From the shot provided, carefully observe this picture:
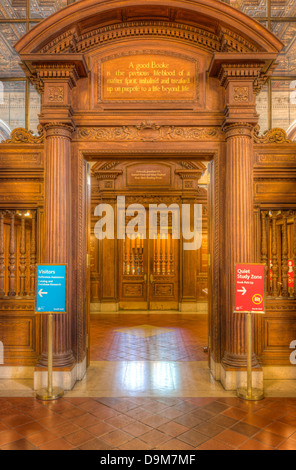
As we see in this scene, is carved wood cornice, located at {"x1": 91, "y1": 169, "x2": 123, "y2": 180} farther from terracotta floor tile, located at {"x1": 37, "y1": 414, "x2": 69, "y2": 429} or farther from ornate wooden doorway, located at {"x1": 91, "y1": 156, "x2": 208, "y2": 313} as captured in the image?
terracotta floor tile, located at {"x1": 37, "y1": 414, "x2": 69, "y2": 429}

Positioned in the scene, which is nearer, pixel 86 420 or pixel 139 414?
pixel 86 420

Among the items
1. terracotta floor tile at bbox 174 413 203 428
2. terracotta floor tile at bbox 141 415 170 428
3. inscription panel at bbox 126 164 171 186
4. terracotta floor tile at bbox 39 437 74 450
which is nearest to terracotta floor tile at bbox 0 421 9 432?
terracotta floor tile at bbox 39 437 74 450

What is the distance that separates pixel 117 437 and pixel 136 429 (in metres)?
0.23

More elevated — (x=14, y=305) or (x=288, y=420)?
(x=14, y=305)

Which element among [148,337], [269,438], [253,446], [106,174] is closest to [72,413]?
[253,446]

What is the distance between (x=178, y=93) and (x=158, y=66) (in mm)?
495

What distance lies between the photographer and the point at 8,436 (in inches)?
131

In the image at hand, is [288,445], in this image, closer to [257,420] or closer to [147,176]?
[257,420]

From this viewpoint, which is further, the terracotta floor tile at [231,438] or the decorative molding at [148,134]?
the decorative molding at [148,134]

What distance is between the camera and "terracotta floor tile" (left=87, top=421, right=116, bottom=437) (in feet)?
11.1

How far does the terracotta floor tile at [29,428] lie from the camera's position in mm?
3393

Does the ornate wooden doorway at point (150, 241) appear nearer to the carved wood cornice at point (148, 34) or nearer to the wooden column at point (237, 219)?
the carved wood cornice at point (148, 34)

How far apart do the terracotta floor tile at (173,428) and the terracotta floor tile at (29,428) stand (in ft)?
4.07

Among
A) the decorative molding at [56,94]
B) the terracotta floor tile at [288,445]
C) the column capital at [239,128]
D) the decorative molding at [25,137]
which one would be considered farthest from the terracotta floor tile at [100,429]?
the decorative molding at [56,94]
